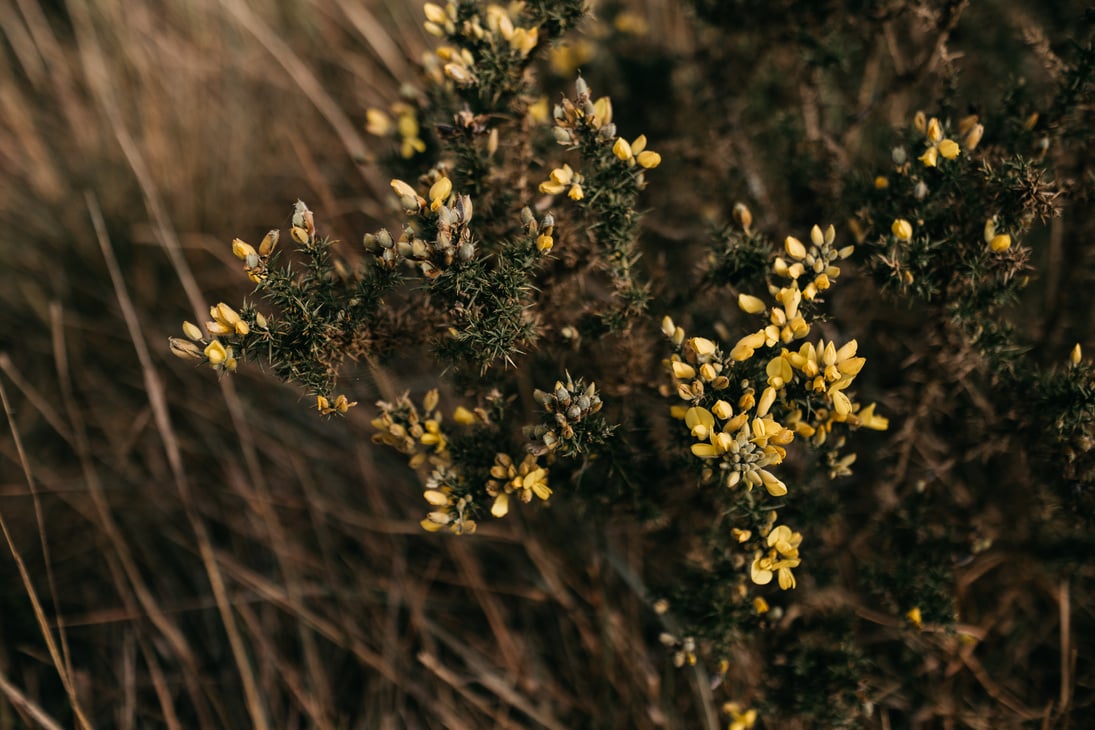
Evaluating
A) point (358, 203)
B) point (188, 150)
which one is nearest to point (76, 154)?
point (188, 150)

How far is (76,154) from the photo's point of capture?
427 cm

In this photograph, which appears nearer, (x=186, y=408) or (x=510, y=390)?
(x=510, y=390)

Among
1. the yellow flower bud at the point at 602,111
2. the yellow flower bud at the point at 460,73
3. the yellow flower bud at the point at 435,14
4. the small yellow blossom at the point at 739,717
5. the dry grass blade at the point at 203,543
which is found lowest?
the small yellow blossom at the point at 739,717

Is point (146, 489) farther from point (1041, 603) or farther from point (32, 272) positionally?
point (1041, 603)

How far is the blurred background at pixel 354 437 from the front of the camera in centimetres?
258

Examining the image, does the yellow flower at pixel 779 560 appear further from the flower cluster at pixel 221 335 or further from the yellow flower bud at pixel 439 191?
the flower cluster at pixel 221 335

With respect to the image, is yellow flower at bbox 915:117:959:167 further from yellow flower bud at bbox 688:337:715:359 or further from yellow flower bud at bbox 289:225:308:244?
yellow flower bud at bbox 289:225:308:244

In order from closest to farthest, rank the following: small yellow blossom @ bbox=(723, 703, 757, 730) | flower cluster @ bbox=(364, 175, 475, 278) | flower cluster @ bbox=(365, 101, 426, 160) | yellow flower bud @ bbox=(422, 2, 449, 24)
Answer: flower cluster @ bbox=(364, 175, 475, 278) → yellow flower bud @ bbox=(422, 2, 449, 24) → small yellow blossom @ bbox=(723, 703, 757, 730) → flower cluster @ bbox=(365, 101, 426, 160)

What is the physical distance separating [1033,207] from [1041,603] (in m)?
1.78

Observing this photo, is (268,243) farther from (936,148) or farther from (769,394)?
(936,148)

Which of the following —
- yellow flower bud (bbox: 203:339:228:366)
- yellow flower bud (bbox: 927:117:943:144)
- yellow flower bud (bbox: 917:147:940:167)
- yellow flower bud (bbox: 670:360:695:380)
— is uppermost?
yellow flower bud (bbox: 203:339:228:366)

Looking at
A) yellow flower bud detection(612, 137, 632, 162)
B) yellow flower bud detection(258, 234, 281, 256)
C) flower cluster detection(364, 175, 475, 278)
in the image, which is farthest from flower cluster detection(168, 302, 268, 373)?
yellow flower bud detection(612, 137, 632, 162)

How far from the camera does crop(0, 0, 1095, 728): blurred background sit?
2.58 metres

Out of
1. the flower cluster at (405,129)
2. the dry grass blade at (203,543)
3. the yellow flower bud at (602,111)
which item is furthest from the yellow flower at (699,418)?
the dry grass blade at (203,543)
